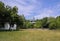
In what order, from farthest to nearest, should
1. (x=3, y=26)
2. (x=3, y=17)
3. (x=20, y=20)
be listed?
(x=20, y=20), (x=3, y=26), (x=3, y=17)

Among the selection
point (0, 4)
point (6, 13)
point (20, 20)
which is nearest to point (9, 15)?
point (6, 13)

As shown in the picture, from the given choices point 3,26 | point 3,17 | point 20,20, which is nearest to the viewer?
point 3,17

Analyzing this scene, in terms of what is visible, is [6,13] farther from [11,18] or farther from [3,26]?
[3,26]

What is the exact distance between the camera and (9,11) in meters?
33.1

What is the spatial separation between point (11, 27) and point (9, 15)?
218 inches

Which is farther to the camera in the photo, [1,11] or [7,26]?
[7,26]

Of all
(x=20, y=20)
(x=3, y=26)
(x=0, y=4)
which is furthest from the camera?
(x=20, y=20)

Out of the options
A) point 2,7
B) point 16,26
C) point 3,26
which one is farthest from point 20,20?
point 2,7

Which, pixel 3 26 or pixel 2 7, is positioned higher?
pixel 2 7

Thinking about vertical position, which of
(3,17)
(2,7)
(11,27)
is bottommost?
(11,27)

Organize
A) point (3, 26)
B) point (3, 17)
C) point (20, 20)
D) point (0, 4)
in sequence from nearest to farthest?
point (0, 4)
point (3, 17)
point (3, 26)
point (20, 20)

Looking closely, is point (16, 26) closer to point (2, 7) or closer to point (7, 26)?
point (7, 26)

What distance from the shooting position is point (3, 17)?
32.6 meters

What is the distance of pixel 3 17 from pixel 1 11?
219 centimetres
